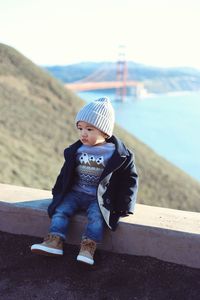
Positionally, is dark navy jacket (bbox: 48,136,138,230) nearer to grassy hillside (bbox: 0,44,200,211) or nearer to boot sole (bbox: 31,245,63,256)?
boot sole (bbox: 31,245,63,256)

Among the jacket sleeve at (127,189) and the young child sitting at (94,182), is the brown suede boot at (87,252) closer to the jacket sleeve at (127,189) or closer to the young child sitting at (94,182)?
the young child sitting at (94,182)

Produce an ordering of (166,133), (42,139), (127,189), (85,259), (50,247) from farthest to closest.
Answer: (166,133) < (42,139) < (127,189) < (50,247) < (85,259)

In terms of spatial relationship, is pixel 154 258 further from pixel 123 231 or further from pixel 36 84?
pixel 36 84

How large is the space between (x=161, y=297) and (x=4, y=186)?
147cm

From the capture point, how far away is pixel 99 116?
2574mm

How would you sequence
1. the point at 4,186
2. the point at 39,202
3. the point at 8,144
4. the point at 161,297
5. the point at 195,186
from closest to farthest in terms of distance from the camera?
the point at 161,297, the point at 39,202, the point at 4,186, the point at 8,144, the point at 195,186

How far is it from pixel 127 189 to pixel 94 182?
0.64ft

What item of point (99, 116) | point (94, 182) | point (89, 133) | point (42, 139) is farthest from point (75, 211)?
point (42, 139)

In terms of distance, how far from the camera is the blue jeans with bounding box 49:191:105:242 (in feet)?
7.93

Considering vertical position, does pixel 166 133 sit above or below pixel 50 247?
below

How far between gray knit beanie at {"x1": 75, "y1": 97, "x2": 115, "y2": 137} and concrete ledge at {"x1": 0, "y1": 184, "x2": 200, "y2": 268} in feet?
1.62

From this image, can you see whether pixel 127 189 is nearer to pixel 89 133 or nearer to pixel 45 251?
pixel 89 133

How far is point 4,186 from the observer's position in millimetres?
3242

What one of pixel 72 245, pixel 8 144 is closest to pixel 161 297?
pixel 72 245
